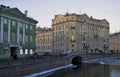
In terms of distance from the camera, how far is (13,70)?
38531mm

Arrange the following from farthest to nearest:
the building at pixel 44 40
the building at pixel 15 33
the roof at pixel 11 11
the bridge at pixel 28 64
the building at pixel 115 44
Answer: the building at pixel 115 44, the building at pixel 44 40, the roof at pixel 11 11, the building at pixel 15 33, the bridge at pixel 28 64

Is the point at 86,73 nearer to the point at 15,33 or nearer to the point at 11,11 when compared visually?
the point at 15,33

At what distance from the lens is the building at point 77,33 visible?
102m

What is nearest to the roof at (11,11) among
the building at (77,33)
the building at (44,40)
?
the building at (77,33)

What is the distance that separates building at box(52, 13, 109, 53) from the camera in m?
102

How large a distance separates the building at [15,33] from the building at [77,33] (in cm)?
3636

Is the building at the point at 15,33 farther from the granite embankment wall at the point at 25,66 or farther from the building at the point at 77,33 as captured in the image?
the building at the point at 77,33

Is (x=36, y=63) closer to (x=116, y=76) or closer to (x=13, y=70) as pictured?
(x=13, y=70)

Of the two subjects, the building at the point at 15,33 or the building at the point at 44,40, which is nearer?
the building at the point at 15,33

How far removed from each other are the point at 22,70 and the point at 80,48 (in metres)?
63.4

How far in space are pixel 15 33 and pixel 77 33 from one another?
47287mm

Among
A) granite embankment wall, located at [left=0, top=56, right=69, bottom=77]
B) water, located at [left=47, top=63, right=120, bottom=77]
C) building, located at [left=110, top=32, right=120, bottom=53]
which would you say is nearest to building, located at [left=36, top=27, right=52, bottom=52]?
building, located at [left=110, top=32, right=120, bottom=53]

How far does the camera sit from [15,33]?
191ft

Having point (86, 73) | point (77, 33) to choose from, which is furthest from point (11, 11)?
point (77, 33)
